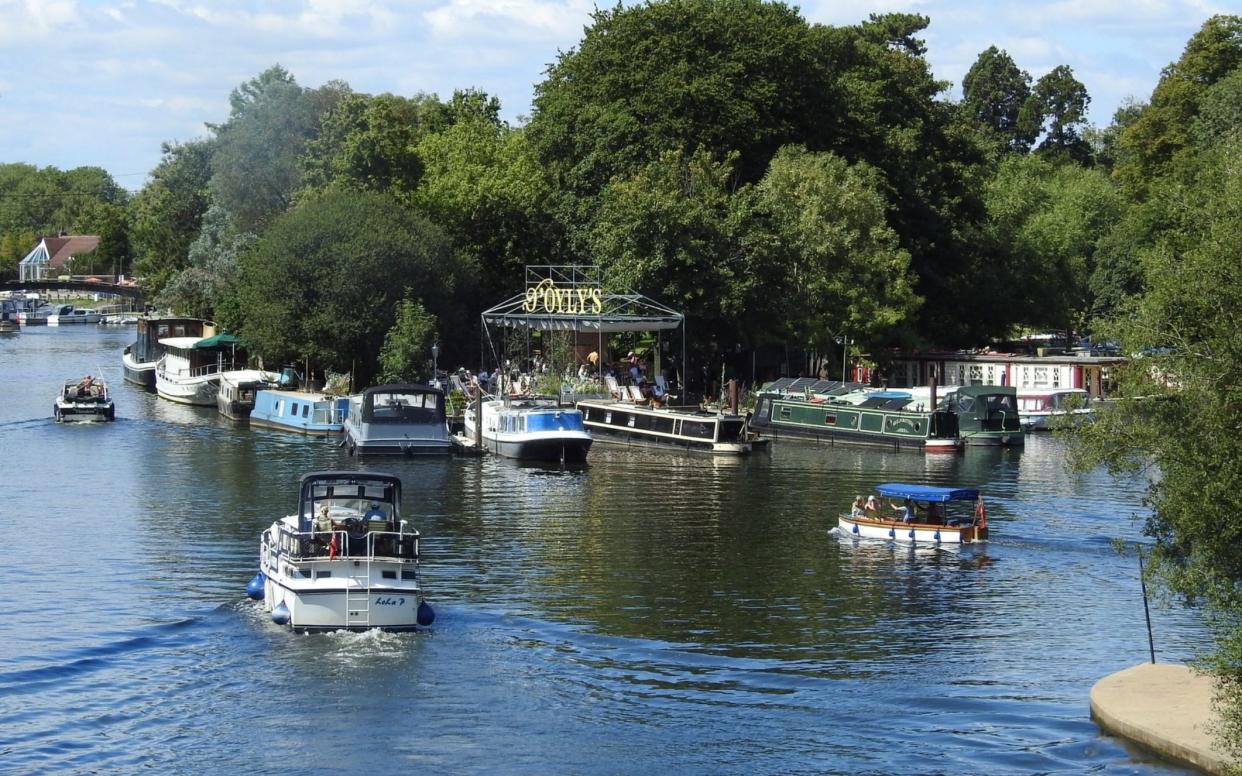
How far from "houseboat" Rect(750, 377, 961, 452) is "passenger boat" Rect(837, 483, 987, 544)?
25.2m

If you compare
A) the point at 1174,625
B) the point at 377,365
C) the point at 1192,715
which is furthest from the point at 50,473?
the point at 1192,715

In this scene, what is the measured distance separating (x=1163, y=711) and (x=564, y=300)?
57329 millimetres

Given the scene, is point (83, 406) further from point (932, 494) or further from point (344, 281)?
point (932, 494)

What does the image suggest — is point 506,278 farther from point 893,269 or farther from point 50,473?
point 50,473

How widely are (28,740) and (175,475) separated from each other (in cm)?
3594

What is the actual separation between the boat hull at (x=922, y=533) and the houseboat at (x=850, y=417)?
26105mm

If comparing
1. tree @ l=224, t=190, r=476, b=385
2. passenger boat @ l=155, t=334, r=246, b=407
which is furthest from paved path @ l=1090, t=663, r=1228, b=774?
passenger boat @ l=155, t=334, r=246, b=407

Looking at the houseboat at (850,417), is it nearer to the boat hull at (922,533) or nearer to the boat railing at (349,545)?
the boat hull at (922,533)

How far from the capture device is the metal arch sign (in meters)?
79.3

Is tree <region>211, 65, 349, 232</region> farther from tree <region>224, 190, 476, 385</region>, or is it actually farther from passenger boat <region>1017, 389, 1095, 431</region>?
passenger boat <region>1017, 389, 1095, 431</region>

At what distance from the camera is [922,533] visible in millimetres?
47969

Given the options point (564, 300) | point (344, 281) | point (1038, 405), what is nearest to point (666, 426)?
point (564, 300)

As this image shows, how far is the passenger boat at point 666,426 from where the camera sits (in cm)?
7288

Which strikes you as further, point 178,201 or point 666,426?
point 178,201
